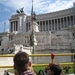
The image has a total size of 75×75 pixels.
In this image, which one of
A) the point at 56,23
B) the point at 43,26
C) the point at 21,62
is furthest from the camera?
the point at 43,26

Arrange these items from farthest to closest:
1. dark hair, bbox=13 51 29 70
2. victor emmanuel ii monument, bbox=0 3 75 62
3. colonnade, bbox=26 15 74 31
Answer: colonnade, bbox=26 15 74 31
victor emmanuel ii monument, bbox=0 3 75 62
dark hair, bbox=13 51 29 70

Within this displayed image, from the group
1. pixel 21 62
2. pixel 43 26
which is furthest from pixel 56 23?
pixel 21 62

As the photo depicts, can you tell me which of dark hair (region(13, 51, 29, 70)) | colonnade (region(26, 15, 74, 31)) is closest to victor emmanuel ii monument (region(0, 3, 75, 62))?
colonnade (region(26, 15, 74, 31))

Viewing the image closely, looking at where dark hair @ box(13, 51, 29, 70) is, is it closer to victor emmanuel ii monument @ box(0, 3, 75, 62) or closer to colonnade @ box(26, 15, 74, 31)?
victor emmanuel ii monument @ box(0, 3, 75, 62)

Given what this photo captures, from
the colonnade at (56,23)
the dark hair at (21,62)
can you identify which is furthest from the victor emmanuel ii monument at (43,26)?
the dark hair at (21,62)

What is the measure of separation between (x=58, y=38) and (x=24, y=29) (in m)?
39.3

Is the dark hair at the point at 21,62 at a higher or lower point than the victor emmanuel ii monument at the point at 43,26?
lower

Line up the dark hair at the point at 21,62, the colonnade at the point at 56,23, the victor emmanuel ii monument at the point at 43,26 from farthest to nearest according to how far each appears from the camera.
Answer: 1. the colonnade at the point at 56,23
2. the victor emmanuel ii monument at the point at 43,26
3. the dark hair at the point at 21,62

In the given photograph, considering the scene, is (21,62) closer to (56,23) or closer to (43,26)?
(56,23)

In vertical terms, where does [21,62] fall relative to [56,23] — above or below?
below

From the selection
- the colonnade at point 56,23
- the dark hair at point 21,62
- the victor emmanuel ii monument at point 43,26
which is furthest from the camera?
the colonnade at point 56,23

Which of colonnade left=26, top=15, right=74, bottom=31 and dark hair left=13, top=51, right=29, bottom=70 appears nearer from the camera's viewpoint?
dark hair left=13, top=51, right=29, bottom=70

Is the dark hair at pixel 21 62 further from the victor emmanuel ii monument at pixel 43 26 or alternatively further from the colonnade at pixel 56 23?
the colonnade at pixel 56 23

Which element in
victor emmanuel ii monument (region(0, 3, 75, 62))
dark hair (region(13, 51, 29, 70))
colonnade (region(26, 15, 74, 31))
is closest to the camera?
dark hair (region(13, 51, 29, 70))
